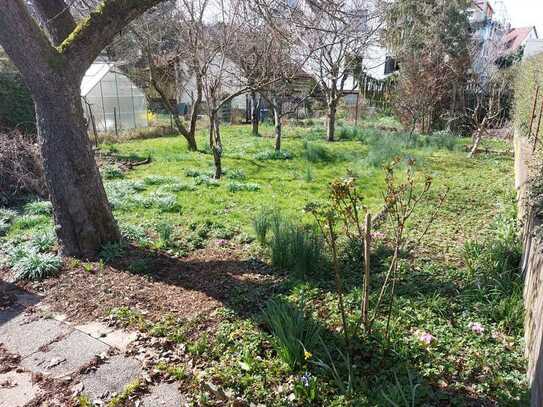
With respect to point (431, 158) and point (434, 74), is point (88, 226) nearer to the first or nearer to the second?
point (431, 158)

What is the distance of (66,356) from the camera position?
10.4 ft

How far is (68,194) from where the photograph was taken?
14.6 ft

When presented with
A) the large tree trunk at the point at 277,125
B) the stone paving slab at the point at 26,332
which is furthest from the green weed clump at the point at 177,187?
the stone paving slab at the point at 26,332

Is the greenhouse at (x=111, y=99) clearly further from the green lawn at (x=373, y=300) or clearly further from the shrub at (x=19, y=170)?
the green lawn at (x=373, y=300)

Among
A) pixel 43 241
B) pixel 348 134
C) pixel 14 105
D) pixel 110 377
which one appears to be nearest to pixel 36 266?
pixel 43 241

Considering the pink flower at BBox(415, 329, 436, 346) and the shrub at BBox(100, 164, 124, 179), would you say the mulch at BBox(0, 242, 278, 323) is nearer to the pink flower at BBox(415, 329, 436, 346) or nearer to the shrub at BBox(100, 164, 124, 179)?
the pink flower at BBox(415, 329, 436, 346)

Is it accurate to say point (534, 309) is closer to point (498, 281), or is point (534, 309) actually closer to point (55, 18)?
point (498, 281)

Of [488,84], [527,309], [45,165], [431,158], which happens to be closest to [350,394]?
[527,309]

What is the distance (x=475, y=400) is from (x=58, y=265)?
14.0 feet

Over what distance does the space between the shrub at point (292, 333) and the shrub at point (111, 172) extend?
7.07 meters

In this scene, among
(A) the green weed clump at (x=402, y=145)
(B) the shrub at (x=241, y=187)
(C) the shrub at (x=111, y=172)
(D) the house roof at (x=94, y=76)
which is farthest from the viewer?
(D) the house roof at (x=94, y=76)

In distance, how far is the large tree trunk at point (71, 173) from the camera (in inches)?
166

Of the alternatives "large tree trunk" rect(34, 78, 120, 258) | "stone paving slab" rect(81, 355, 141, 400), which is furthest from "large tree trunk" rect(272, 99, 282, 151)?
"stone paving slab" rect(81, 355, 141, 400)

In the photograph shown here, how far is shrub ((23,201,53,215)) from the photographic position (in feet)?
22.0
